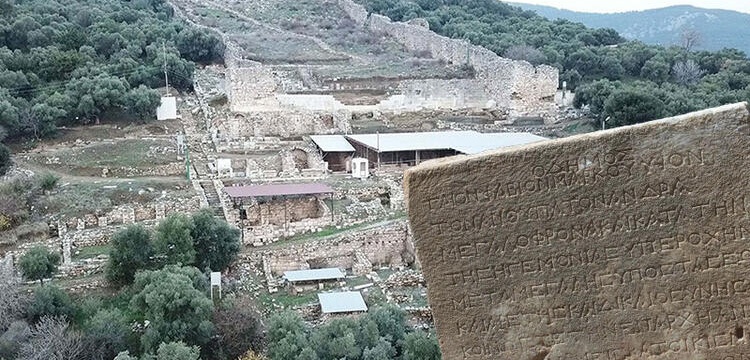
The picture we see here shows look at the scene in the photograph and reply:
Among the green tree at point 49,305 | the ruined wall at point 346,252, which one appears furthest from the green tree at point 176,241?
the green tree at point 49,305

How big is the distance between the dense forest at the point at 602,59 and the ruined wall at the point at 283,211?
13.6m

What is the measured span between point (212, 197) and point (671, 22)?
101797 millimetres

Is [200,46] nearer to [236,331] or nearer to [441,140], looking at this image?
[441,140]

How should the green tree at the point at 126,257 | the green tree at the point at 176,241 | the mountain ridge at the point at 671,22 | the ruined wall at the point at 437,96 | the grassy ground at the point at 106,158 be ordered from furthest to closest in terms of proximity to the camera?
1. the mountain ridge at the point at 671,22
2. the ruined wall at the point at 437,96
3. the grassy ground at the point at 106,158
4. the green tree at the point at 176,241
5. the green tree at the point at 126,257

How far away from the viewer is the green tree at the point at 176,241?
17938 mm

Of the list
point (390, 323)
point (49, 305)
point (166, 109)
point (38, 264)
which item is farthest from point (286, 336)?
point (166, 109)

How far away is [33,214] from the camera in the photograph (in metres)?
20.7

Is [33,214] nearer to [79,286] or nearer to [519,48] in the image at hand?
[79,286]

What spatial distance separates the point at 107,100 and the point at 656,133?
2730 cm

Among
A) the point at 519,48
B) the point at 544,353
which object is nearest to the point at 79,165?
the point at 544,353

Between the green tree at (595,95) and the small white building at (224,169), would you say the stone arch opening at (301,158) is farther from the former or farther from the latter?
the green tree at (595,95)

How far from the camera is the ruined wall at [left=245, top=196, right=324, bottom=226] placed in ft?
71.3

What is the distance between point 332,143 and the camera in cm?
2838

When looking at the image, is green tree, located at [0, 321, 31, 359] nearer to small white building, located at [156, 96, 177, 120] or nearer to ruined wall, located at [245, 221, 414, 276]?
ruined wall, located at [245, 221, 414, 276]
